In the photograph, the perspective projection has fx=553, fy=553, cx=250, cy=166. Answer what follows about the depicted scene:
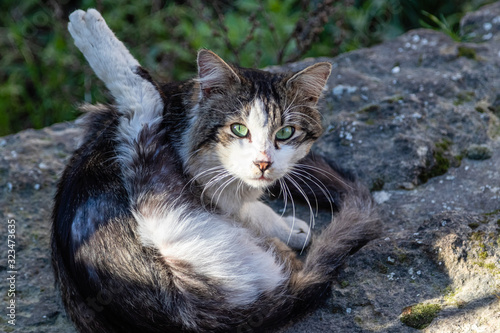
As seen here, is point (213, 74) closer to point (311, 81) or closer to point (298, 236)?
point (311, 81)

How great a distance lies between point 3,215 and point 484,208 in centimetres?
263

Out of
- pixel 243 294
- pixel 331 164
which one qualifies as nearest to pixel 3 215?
pixel 243 294

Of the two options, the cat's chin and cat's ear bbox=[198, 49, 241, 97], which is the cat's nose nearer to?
the cat's chin

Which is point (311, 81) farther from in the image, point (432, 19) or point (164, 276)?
point (432, 19)

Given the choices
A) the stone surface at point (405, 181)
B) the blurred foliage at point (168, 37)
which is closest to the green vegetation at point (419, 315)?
the stone surface at point (405, 181)

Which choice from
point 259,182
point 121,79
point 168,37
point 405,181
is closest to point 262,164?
point 259,182

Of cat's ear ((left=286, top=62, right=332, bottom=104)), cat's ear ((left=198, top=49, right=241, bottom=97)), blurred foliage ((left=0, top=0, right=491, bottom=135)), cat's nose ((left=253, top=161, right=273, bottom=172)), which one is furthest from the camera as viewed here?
blurred foliage ((left=0, top=0, right=491, bottom=135))

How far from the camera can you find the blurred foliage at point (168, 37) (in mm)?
5039

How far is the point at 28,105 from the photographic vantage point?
513 cm

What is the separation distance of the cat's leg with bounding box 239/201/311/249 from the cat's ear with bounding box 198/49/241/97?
61cm

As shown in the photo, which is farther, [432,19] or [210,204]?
→ [432,19]

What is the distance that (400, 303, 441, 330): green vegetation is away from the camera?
7.32 feet

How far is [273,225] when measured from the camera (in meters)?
2.88

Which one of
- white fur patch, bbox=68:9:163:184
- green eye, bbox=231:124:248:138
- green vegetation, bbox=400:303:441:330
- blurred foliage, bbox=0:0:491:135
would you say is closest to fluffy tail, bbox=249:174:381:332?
green vegetation, bbox=400:303:441:330
